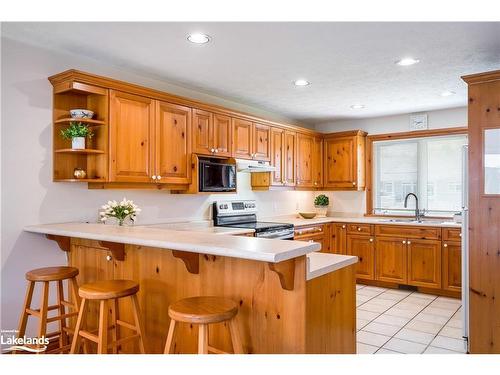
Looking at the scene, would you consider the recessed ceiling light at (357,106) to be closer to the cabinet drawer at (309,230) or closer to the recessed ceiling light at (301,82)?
the recessed ceiling light at (301,82)

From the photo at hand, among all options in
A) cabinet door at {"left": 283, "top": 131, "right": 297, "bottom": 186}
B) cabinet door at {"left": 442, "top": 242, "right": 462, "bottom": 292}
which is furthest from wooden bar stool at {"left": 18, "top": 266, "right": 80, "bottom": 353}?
cabinet door at {"left": 442, "top": 242, "right": 462, "bottom": 292}

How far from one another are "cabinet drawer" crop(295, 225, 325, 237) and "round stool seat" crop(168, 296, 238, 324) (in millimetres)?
2931

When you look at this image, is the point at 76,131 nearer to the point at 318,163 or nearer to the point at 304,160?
the point at 304,160

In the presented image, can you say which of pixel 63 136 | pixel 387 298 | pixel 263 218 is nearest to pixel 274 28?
pixel 63 136

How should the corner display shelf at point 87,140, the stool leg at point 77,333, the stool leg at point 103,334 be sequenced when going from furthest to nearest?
the corner display shelf at point 87,140 < the stool leg at point 77,333 < the stool leg at point 103,334

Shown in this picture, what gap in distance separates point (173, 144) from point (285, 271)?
2.21 m

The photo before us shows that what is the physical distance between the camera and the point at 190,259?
2240 mm

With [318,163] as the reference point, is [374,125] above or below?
above

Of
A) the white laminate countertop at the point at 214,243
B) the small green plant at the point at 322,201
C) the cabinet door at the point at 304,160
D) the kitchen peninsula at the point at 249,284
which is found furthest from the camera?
the small green plant at the point at 322,201

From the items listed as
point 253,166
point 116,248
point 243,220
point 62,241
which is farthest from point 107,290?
point 243,220

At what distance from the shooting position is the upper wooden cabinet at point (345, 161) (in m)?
5.68

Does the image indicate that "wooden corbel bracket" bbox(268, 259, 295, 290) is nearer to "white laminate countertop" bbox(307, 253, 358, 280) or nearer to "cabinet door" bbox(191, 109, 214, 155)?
"white laminate countertop" bbox(307, 253, 358, 280)

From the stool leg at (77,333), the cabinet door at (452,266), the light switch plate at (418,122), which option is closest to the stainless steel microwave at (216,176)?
the stool leg at (77,333)

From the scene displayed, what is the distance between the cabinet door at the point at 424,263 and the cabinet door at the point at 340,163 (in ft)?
4.17
